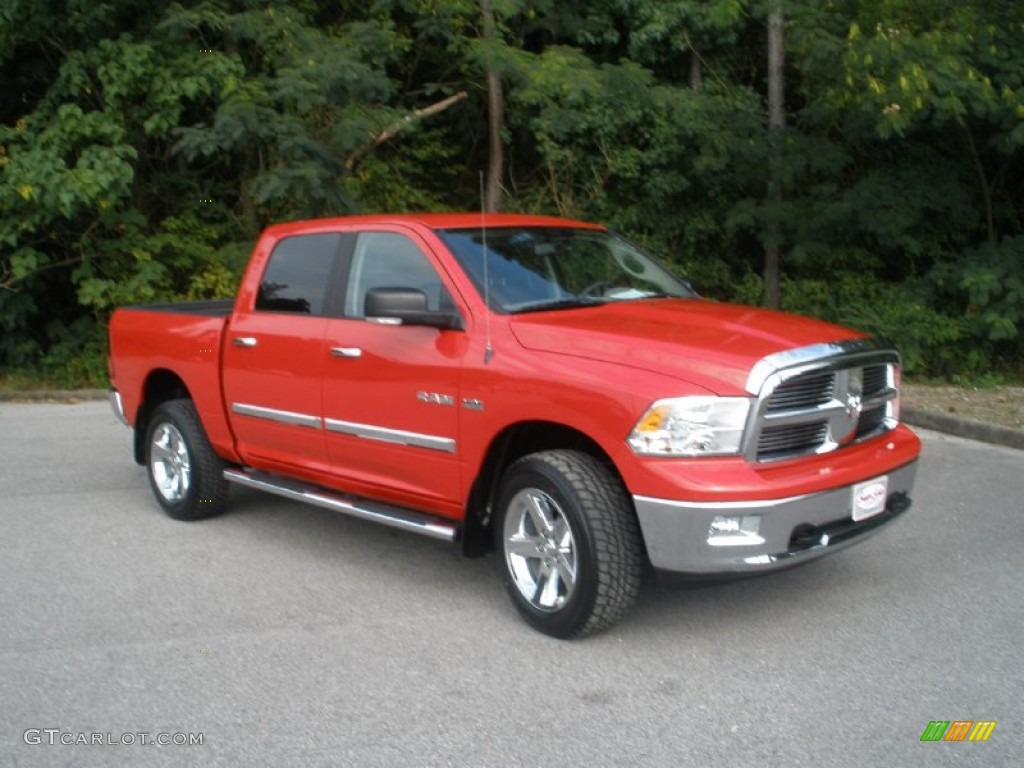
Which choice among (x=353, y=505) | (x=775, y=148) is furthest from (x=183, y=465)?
(x=775, y=148)

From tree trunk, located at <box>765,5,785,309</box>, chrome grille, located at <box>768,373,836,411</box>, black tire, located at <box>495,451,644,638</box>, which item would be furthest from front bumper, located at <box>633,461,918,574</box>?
tree trunk, located at <box>765,5,785,309</box>

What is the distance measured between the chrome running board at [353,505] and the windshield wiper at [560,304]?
1.11 metres

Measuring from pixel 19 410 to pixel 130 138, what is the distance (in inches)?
145

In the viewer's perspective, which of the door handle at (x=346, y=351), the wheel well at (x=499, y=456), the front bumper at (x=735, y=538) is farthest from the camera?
the door handle at (x=346, y=351)

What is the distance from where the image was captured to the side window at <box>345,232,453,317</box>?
5648mm

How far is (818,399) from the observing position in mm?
4848

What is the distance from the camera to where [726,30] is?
50.6 ft

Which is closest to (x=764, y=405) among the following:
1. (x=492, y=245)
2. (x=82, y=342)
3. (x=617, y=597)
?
(x=617, y=597)

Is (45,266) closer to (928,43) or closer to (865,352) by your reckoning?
(928,43)

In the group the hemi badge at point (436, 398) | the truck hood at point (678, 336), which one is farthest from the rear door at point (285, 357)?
the truck hood at point (678, 336)

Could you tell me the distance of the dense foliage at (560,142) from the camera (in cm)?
1203

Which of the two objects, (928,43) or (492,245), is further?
(928,43)

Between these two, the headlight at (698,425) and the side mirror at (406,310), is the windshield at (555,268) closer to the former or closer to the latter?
the side mirror at (406,310)

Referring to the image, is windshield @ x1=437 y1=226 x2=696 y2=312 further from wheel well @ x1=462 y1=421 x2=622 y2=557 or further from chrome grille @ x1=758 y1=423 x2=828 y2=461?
chrome grille @ x1=758 y1=423 x2=828 y2=461
